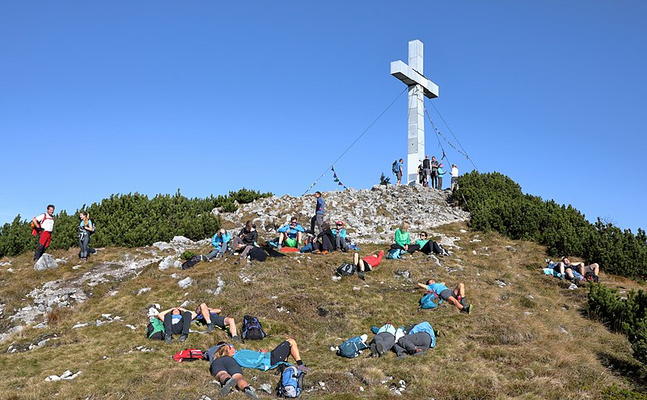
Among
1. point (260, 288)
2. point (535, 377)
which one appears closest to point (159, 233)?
point (260, 288)

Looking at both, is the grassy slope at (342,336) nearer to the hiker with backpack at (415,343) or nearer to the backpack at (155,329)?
the backpack at (155,329)

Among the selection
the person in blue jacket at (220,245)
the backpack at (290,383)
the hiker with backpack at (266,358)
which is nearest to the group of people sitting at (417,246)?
the person in blue jacket at (220,245)

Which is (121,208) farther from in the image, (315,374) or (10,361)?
(315,374)

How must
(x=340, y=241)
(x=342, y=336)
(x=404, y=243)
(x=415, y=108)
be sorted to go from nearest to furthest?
(x=342, y=336) → (x=340, y=241) → (x=404, y=243) → (x=415, y=108)

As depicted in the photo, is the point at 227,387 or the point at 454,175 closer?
the point at 227,387

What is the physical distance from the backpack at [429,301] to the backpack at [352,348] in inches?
125

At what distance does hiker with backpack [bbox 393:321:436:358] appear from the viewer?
10.9 meters

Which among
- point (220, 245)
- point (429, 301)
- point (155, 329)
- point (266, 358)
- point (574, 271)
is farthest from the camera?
point (574, 271)

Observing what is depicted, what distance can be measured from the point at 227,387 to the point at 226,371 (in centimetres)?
68

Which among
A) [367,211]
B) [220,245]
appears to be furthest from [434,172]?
[220,245]

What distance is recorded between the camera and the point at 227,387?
8.73 metres

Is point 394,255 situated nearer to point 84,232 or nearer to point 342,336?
point 342,336

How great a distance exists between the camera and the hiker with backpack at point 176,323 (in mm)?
11281

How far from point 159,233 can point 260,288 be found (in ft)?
30.7
